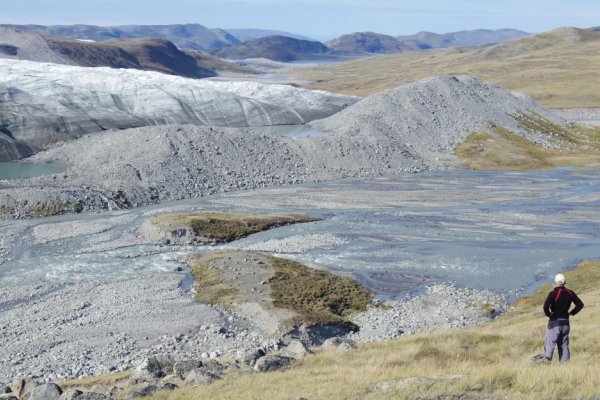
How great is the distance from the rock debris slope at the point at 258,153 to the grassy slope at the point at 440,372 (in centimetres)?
5755

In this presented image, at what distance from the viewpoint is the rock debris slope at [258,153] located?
8400 cm

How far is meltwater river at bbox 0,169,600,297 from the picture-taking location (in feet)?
184

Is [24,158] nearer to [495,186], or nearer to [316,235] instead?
[316,235]

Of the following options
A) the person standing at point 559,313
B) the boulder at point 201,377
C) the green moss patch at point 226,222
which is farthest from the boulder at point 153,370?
the green moss patch at point 226,222

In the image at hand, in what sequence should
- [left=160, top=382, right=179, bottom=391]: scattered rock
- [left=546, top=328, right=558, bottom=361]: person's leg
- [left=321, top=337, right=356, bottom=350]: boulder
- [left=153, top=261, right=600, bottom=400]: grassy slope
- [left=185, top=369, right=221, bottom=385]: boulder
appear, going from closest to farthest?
[left=153, top=261, right=600, bottom=400]: grassy slope
[left=546, top=328, right=558, bottom=361]: person's leg
[left=160, top=382, right=179, bottom=391]: scattered rock
[left=185, top=369, right=221, bottom=385]: boulder
[left=321, top=337, right=356, bottom=350]: boulder

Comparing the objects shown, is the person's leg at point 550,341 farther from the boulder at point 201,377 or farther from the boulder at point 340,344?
the boulder at point 201,377

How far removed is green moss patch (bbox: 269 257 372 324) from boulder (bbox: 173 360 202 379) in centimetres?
1541

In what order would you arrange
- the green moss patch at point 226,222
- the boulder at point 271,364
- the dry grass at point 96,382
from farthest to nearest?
the green moss patch at point 226,222
the dry grass at point 96,382
the boulder at point 271,364

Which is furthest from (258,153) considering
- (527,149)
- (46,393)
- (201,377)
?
(46,393)

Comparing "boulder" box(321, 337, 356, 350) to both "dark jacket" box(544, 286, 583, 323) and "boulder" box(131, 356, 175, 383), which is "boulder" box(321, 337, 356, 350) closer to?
"boulder" box(131, 356, 175, 383)

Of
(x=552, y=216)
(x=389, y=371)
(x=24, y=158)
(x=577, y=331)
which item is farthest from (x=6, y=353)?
(x=24, y=158)

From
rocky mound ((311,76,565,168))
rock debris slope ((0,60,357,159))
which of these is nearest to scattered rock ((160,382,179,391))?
rocky mound ((311,76,565,168))

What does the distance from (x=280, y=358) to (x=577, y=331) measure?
13043 millimetres

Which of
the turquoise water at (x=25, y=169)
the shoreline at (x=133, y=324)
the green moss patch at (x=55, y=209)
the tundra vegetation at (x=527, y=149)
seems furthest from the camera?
the tundra vegetation at (x=527, y=149)
